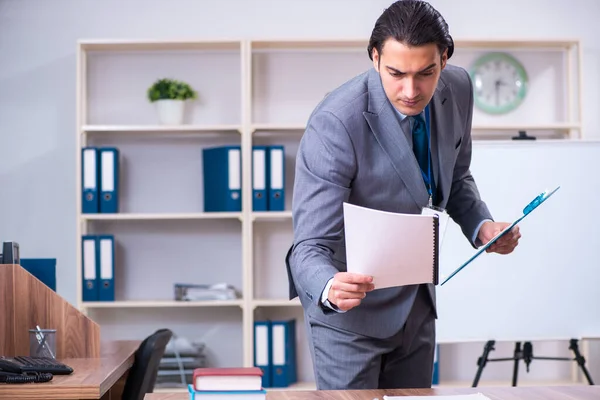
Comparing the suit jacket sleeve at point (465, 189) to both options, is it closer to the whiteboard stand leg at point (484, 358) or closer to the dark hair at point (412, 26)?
the dark hair at point (412, 26)

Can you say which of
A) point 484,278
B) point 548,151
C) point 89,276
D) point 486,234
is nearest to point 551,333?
point 484,278

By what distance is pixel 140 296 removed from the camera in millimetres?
4285

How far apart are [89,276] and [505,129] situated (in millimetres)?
2261

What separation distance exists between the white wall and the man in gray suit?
2.51m

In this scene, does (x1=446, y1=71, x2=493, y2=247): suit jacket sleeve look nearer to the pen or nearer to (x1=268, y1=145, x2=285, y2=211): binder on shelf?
the pen

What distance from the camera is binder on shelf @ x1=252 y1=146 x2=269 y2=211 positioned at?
13.3 ft

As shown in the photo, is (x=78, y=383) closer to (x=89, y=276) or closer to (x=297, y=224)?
(x=297, y=224)

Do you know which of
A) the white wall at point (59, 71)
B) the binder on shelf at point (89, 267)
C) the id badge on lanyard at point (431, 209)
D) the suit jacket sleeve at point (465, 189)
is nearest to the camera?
the id badge on lanyard at point (431, 209)

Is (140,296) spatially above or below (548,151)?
below

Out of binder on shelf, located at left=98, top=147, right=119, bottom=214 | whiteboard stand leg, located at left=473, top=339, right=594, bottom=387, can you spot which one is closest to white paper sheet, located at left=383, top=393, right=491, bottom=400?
whiteboard stand leg, located at left=473, top=339, right=594, bottom=387

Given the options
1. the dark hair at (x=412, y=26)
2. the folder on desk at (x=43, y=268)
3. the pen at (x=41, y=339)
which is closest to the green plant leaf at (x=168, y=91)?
the folder on desk at (x=43, y=268)

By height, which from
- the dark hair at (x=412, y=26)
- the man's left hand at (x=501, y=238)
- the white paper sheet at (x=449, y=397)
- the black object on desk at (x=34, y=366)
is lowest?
the black object on desk at (x=34, y=366)

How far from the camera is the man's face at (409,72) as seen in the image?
1.68 m

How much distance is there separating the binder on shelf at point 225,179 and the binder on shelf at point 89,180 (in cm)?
56
